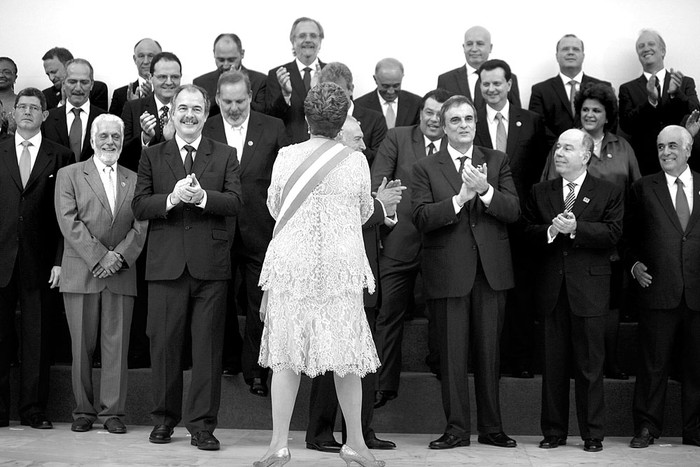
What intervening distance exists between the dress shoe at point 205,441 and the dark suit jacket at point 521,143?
2.61m

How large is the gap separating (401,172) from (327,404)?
168 centimetres

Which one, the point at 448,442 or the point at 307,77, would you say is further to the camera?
the point at 307,77

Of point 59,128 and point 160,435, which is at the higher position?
point 59,128

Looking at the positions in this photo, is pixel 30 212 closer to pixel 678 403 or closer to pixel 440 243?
pixel 440 243

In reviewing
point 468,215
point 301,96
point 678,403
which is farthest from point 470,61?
point 678,403

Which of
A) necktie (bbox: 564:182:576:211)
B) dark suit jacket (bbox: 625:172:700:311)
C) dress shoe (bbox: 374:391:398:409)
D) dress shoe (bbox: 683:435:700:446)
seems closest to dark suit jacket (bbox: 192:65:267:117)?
dress shoe (bbox: 374:391:398:409)

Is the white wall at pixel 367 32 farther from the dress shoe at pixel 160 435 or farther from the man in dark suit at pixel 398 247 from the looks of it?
the dress shoe at pixel 160 435

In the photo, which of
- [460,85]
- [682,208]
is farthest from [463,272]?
[460,85]

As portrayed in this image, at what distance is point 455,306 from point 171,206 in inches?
66.1

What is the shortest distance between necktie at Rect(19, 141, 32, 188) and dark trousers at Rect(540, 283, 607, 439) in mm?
3346

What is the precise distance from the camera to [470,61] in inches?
314

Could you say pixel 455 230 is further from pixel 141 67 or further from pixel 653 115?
pixel 141 67

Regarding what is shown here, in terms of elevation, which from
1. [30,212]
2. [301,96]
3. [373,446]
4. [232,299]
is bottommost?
[373,446]

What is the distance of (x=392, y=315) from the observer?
21.1ft
